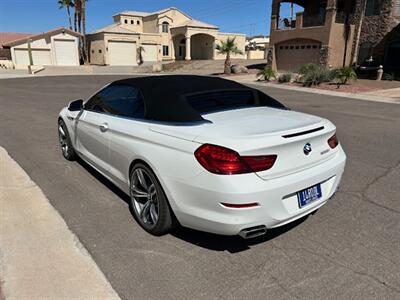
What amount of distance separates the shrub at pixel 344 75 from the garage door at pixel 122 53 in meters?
31.1

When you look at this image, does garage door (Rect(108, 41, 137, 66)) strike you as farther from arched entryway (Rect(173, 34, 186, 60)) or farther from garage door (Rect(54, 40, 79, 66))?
arched entryway (Rect(173, 34, 186, 60))

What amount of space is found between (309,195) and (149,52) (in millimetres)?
46994

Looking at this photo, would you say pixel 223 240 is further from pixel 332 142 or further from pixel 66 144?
pixel 66 144

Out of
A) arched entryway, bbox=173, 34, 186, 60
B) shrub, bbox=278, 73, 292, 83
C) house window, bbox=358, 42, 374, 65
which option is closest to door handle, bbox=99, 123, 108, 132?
shrub, bbox=278, 73, 292, 83

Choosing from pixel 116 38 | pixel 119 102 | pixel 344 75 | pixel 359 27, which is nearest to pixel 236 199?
pixel 119 102

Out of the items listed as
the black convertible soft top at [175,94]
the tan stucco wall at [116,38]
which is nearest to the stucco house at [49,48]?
the tan stucco wall at [116,38]

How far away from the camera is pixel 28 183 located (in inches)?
182

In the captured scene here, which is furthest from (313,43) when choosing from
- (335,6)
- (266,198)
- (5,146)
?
(266,198)

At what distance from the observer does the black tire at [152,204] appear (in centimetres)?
309

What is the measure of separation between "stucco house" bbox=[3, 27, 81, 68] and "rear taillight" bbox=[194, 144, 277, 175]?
141 ft

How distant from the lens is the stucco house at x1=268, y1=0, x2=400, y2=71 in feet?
80.3

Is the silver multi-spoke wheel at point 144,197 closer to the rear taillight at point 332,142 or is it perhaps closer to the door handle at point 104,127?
the door handle at point 104,127

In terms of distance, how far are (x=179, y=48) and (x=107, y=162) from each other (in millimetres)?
49262

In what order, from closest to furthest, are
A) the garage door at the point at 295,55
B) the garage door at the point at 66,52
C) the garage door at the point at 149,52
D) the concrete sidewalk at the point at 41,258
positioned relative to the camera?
the concrete sidewalk at the point at 41,258 → the garage door at the point at 295,55 → the garage door at the point at 66,52 → the garage door at the point at 149,52
